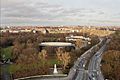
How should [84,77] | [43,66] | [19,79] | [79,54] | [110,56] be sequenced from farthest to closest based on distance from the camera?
[79,54] → [110,56] → [43,66] → [84,77] → [19,79]

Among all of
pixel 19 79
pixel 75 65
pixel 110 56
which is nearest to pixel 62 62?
pixel 75 65

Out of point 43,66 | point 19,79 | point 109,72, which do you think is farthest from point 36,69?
point 109,72

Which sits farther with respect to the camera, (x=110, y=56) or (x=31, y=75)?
(x=110, y=56)

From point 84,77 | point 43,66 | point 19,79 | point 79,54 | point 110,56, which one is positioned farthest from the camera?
point 79,54

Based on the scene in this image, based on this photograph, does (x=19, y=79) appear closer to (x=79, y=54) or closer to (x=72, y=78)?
(x=72, y=78)

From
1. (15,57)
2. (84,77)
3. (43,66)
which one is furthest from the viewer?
(15,57)

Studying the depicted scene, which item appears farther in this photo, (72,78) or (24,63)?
(24,63)

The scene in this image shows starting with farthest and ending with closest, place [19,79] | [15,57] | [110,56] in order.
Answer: [15,57] → [110,56] → [19,79]

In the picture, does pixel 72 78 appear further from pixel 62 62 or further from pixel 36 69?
pixel 62 62
